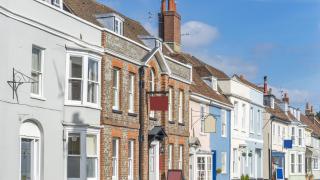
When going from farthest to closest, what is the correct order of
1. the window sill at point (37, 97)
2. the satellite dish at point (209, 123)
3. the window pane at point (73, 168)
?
the satellite dish at point (209, 123) < the window pane at point (73, 168) < the window sill at point (37, 97)

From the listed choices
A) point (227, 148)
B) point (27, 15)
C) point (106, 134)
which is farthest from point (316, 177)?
point (27, 15)

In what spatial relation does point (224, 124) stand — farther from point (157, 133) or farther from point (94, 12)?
point (94, 12)

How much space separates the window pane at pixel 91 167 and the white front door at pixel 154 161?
23.1 feet

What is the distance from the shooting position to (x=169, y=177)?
37.1 meters

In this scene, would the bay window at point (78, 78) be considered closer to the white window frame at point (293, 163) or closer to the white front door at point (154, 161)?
the white front door at point (154, 161)

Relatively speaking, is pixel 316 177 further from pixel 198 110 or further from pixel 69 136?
pixel 69 136

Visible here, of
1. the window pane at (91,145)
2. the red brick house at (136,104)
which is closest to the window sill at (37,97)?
the window pane at (91,145)

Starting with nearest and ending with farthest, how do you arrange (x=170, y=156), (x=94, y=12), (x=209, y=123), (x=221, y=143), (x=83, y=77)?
(x=83, y=77) < (x=94, y=12) < (x=170, y=156) < (x=209, y=123) < (x=221, y=143)

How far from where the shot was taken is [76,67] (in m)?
28.6

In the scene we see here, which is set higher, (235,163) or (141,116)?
(141,116)

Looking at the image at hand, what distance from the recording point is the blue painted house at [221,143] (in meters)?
47.0

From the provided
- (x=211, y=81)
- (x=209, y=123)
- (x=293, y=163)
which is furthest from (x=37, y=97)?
(x=293, y=163)

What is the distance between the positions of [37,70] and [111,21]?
10076 mm

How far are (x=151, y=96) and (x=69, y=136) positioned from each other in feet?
25.0
